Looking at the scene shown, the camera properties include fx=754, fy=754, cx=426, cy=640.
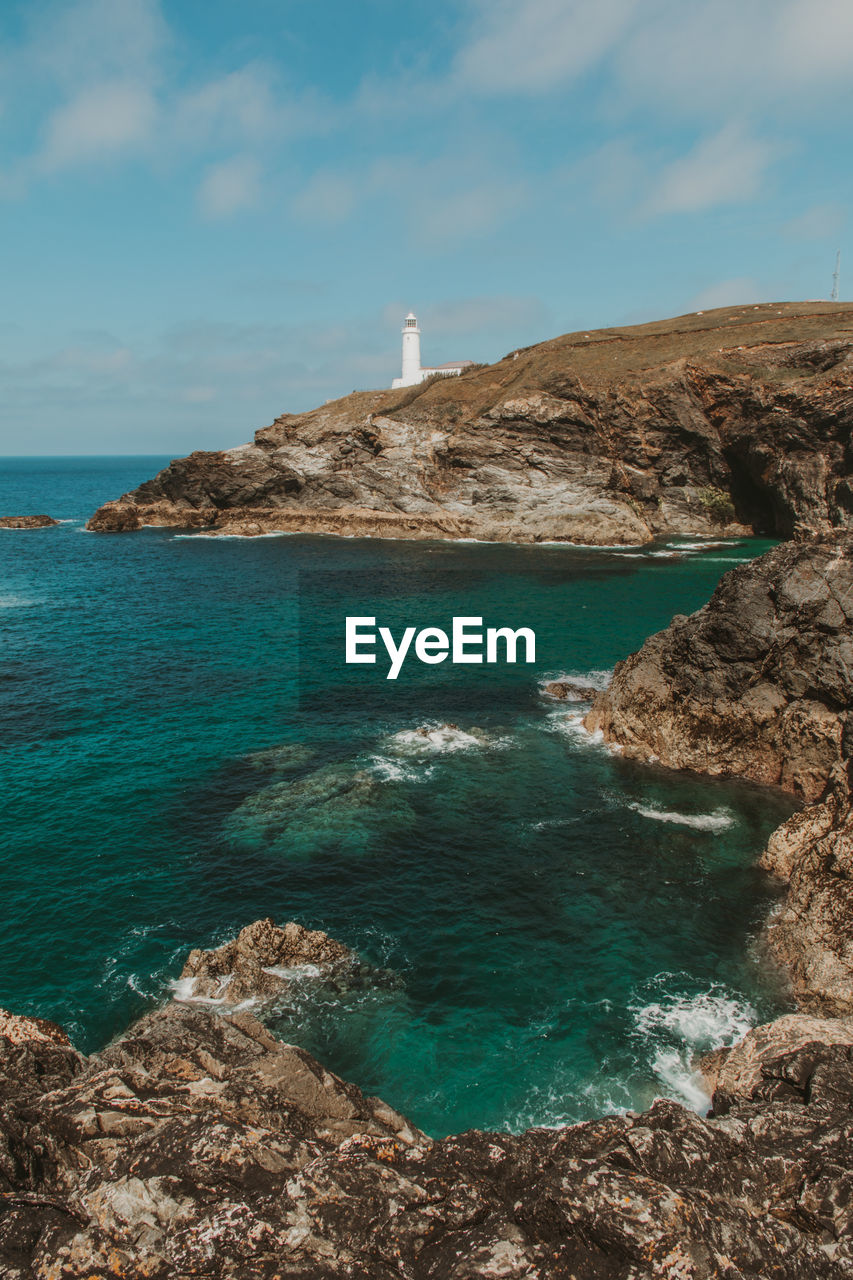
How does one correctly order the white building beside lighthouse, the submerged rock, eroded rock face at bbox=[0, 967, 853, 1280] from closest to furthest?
eroded rock face at bbox=[0, 967, 853, 1280], the submerged rock, the white building beside lighthouse

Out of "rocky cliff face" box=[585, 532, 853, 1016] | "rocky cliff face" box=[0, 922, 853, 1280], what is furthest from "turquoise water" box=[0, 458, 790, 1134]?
"rocky cliff face" box=[0, 922, 853, 1280]

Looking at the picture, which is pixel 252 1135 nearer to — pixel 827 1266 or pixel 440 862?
pixel 827 1266

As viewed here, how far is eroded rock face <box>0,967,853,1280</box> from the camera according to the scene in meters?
7.91

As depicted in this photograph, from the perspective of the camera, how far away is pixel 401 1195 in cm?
877

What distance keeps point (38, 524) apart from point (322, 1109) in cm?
13966

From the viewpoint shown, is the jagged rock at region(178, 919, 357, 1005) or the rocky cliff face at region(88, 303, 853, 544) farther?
the rocky cliff face at region(88, 303, 853, 544)

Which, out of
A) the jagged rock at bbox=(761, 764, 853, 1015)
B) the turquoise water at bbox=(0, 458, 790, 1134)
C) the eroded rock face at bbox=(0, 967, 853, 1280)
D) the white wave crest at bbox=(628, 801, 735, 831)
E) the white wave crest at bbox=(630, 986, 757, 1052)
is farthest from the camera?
the white wave crest at bbox=(628, 801, 735, 831)

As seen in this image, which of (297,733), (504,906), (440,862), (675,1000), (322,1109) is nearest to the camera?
(322,1109)

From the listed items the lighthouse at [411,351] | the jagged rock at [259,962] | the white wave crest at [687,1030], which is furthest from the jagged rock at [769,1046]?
the lighthouse at [411,351]

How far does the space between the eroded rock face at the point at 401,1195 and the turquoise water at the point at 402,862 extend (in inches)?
341

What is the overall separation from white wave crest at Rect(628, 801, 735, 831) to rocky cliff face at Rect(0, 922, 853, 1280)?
18431 mm

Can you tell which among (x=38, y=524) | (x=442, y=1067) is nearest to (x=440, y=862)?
(x=442, y=1067)

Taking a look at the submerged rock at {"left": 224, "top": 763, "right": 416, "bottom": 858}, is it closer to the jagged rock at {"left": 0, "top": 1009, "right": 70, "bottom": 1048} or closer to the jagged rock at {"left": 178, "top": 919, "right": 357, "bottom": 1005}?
the jagged rock at {"left": 178, "top": 919, "right": 357, "bottom": 1005}

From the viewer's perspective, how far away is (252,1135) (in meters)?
9.56
